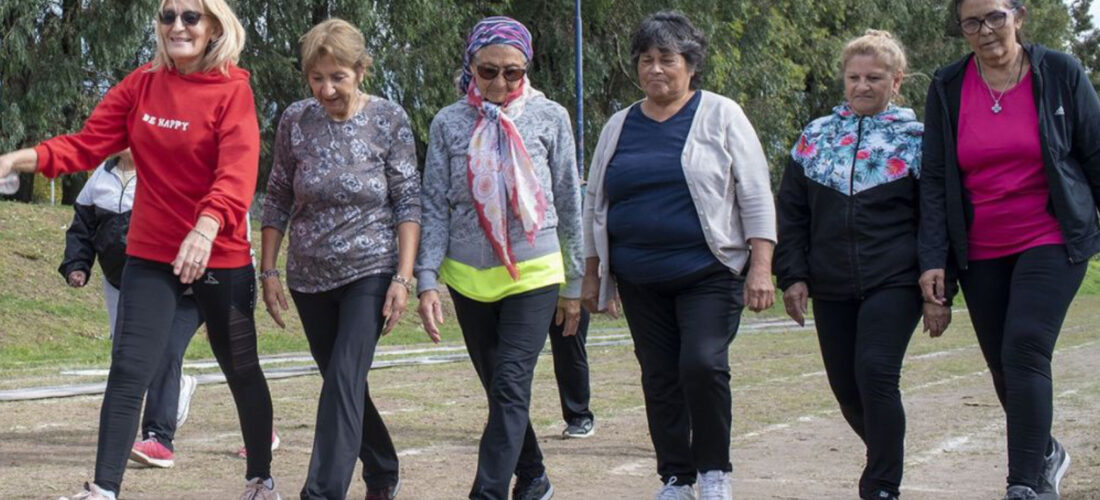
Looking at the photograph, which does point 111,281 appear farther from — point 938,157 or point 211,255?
point 938,157

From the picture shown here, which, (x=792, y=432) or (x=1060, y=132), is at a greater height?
(x=1060, y=132)

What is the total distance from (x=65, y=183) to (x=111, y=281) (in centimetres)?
2771

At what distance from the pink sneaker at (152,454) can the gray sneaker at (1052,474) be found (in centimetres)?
401

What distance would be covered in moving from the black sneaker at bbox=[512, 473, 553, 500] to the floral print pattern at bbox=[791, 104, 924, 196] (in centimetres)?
162

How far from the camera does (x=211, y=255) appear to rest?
18.8ft

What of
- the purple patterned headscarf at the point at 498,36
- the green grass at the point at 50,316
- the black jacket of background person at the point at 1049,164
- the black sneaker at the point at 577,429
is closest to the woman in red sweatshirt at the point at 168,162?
the purple patterned headscarf at the point at 498,36

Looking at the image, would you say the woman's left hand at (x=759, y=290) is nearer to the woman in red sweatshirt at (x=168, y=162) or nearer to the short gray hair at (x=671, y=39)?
the short gray hair at (x=671, y=39)

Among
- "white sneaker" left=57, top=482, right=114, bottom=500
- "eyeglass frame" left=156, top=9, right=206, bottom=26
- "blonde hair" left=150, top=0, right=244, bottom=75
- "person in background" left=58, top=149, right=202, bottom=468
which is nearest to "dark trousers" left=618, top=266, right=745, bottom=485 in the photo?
"blonde hair" left=150, top=0, right=244, bottom=75

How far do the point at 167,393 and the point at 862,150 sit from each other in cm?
368

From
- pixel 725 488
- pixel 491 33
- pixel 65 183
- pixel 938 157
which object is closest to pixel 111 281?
pixel 491 33

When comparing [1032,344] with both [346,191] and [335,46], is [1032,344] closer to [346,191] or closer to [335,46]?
[346,191]

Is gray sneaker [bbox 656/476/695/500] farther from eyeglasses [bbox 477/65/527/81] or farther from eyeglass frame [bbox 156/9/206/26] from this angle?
eyeglass frame [bbox 156/9/206/26]

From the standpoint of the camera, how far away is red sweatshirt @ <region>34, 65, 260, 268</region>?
18.3 feet

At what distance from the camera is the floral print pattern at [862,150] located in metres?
5.98
